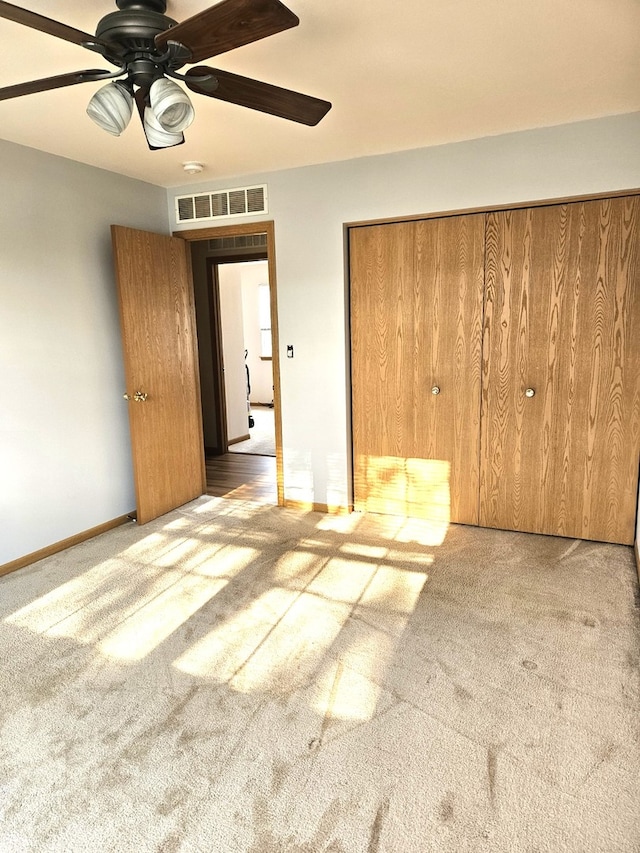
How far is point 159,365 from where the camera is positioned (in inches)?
155

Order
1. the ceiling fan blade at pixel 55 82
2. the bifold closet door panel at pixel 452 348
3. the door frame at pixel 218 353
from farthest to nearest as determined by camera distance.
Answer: the door frame at pixel 218 353, the bifold closet door panel at pixel 452 348, the ceiling fan blade at pixel 55 82

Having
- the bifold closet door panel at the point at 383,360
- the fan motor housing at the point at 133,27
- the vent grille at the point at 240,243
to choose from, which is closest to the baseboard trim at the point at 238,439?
the vent grille at the point at 240,243

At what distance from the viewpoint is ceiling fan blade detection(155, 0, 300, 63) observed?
4.41 ft

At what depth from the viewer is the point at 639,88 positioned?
255 centimetres

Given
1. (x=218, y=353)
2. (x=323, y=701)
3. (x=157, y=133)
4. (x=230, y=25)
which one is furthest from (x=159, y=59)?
(x=218, y=353)

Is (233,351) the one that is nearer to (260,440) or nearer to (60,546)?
(260,440)

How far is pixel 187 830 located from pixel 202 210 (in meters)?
3.74

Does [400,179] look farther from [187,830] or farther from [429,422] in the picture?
[187,830]

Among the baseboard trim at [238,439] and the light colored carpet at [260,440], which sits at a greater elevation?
the baseboard trim at [238,439]

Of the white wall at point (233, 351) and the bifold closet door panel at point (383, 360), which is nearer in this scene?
the bifold closet door panel at point (383, 360)

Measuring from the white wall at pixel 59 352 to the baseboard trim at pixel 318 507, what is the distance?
1.16m

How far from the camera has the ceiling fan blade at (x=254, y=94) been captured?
172cm

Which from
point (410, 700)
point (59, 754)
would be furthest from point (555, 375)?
point (59, 754)

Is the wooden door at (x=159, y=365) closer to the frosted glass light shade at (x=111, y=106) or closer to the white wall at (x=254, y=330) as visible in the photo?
the frosted glass light shade at (x=111, y=106)
